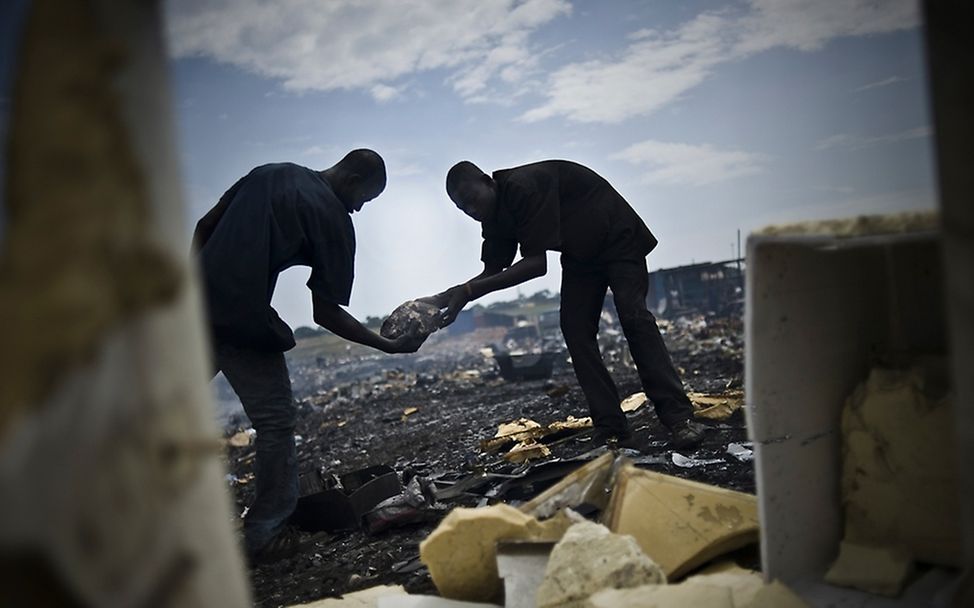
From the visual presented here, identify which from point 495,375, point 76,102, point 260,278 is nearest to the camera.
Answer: point 76,102

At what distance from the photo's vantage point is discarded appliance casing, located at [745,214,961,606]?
5.77 feet

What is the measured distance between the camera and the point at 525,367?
10492 millimetres

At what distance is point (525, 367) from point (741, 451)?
687cm

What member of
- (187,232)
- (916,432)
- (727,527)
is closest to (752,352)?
(916,432)

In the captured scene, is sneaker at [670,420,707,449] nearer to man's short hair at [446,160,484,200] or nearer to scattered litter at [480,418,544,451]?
scattered litter at [480,418,544,451]

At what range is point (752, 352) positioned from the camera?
68.8 inches

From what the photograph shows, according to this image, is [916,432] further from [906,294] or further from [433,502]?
[433,502]

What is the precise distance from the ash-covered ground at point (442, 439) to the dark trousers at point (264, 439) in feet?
0.70

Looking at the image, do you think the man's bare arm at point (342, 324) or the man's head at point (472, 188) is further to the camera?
the man's head at point (472, 188)

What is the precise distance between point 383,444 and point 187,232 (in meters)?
6.20

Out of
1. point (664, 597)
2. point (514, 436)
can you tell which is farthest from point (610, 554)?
point (514, 436)

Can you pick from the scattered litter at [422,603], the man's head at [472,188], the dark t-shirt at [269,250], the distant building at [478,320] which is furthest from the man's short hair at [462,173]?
the distant building at [478,320]

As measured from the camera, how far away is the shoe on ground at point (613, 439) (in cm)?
433

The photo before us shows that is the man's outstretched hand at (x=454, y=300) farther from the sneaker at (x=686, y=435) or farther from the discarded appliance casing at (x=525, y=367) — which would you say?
the discarded appliance casing at (x=525, y=367)
